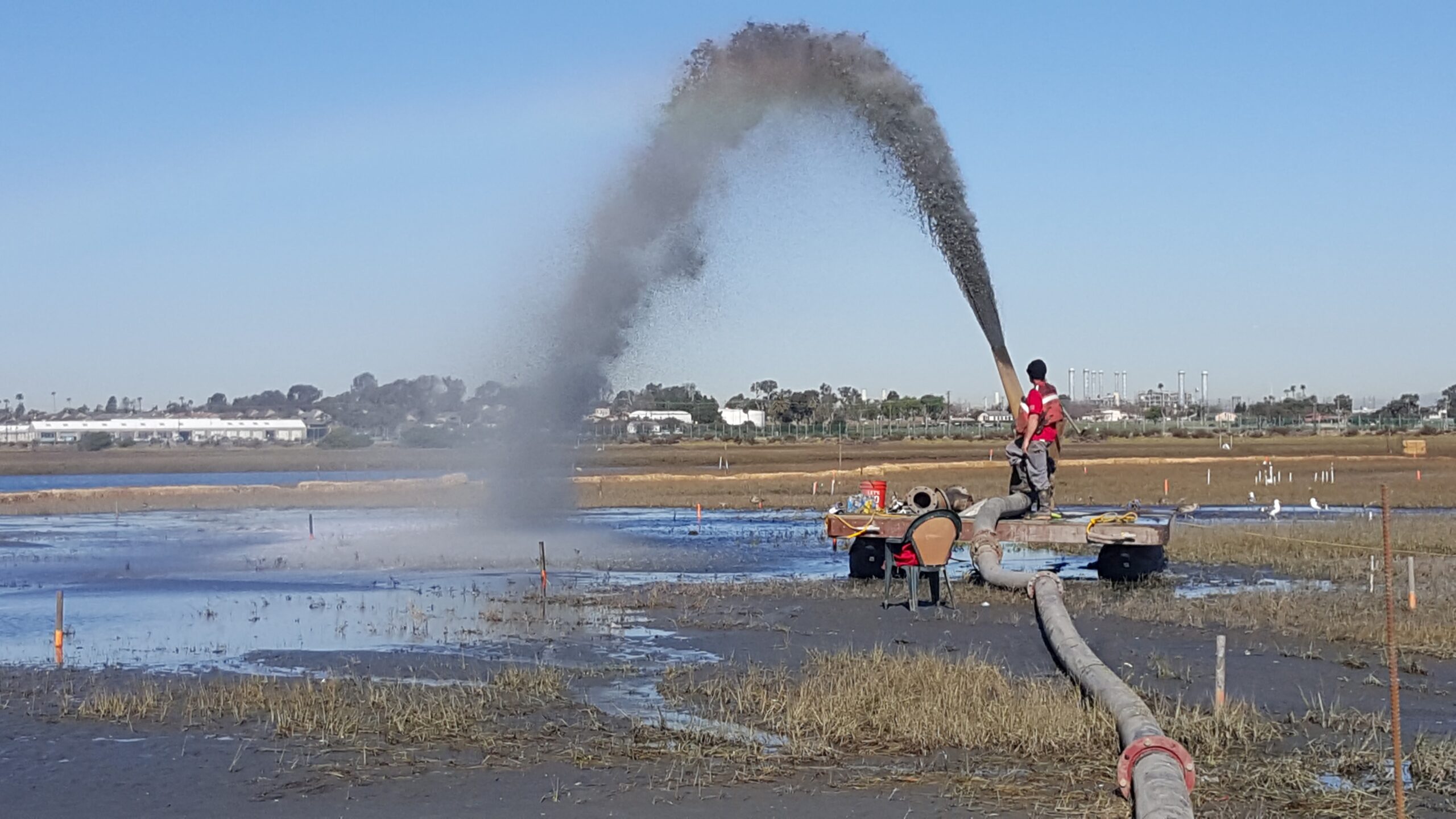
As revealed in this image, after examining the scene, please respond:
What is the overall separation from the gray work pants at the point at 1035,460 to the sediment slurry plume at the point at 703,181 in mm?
1903

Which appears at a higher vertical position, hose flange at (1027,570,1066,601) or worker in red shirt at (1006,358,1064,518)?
worker in red shirt at (1006,358,1064,518)

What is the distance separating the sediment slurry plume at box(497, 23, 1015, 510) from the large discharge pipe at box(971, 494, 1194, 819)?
5.41m

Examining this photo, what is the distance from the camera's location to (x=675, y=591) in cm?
2442

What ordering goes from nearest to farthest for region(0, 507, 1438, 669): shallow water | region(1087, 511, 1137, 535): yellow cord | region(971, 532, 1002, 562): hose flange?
1. region(0, 507, 1438, 669): shallow water
2. region(971, 532, 1002, 562): hose flange
3. region(1087, 511, 1137, 535): yellow cord

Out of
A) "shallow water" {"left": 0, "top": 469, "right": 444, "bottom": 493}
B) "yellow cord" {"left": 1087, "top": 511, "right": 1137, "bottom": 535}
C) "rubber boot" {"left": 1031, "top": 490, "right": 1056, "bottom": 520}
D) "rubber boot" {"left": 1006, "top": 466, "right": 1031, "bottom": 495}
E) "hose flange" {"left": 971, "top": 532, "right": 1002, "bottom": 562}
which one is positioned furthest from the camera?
"shallow water" {"left": 0, "top": 469, "right": 444, "bottom": 493}

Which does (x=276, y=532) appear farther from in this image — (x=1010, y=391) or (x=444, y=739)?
(x=444, y=739)

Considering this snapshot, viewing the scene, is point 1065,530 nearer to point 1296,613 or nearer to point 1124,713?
point 1296,613

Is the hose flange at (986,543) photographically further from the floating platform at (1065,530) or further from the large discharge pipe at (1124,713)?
the floating platform at (1065,530)

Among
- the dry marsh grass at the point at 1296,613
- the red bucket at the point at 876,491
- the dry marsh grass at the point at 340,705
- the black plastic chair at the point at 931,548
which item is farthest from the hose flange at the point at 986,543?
the dry marsh grass at the point at 340,705

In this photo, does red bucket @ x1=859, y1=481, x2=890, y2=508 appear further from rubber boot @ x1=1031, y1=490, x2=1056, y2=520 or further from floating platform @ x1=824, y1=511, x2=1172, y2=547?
rubber boot @ x1=1031, y1=490, x2=1056, y2=520

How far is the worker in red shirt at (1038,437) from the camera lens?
22984mm

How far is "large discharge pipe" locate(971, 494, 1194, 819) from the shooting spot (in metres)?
8.34

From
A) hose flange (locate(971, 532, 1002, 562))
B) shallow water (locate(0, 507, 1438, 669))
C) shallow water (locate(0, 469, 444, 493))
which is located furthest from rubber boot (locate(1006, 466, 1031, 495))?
shallow water (locate(0, 469, 444, 493))

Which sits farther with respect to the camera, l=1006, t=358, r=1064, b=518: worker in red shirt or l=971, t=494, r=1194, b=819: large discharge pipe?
l=1006, t=358, r=1064, b=518: worker in red shirt
